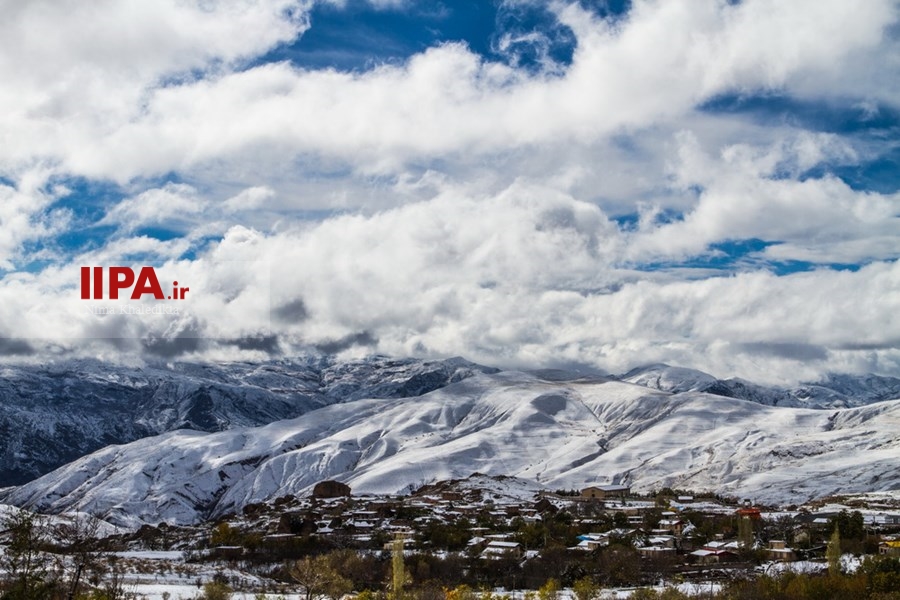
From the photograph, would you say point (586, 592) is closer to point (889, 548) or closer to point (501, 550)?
point (501, 550)

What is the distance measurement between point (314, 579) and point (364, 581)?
34533mm

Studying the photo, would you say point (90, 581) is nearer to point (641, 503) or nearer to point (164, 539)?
point (164, 539)

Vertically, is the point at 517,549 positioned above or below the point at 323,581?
below

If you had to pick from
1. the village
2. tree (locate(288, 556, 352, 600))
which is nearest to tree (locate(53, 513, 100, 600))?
the village

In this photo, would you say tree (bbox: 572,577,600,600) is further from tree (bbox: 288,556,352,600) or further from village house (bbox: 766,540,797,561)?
village house (bbox: 766,540,797,561)

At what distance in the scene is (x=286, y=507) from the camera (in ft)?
564

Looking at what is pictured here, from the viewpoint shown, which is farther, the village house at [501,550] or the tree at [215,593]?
the village house at [501,550]

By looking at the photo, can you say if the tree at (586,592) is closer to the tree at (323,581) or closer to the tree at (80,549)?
the tree at (323,581)

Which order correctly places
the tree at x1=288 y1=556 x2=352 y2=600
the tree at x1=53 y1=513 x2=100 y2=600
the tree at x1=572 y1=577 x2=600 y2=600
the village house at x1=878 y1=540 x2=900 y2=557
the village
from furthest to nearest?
1. the village house at x1=878 y1=540 x2=900 y2=557
2. the village
3. the tree at x1=572 y1=577 x2=600 y2=600
4. the tree at x1=288 y1=556 x2=352 y2=600
5. the tree at x1=53 y1=513 x2=100 y2=600

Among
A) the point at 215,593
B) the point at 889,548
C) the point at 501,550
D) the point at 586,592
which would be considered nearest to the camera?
the point at 215,593

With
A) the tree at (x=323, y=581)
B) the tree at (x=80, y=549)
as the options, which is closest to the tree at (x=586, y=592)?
the tree at (x=323, y=581)

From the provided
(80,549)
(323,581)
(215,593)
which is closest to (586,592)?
(323,581)

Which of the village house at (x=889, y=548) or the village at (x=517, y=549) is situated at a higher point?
the village house at (x=889, y=548)

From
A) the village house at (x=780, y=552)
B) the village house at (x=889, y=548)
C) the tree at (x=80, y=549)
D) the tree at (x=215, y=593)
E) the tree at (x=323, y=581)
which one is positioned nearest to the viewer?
the tree at (x=80, y=549)
